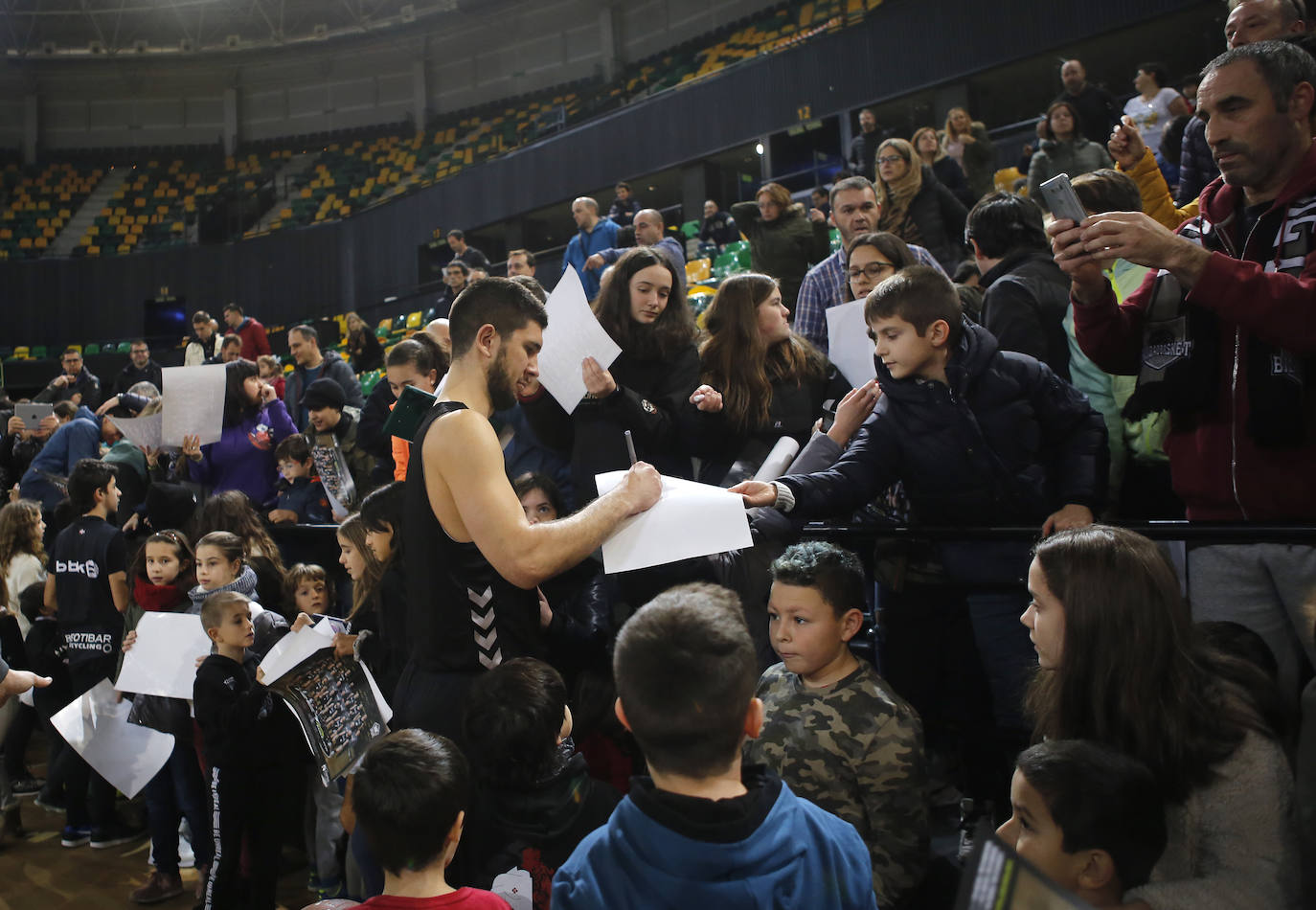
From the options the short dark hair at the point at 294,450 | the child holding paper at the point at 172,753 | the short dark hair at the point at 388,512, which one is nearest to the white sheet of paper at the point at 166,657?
the child holding paper at the point at 172,753

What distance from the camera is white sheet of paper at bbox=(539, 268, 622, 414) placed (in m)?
2.73

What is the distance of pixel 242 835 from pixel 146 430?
2.49m

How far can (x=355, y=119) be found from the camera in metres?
21.9

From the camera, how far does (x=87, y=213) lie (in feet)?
68.9

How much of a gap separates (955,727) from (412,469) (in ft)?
4.89

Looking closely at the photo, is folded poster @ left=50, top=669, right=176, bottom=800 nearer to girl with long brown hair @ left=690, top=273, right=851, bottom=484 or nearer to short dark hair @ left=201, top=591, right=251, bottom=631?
short dark hair @ left=201, top=591, right=251, bottom=631

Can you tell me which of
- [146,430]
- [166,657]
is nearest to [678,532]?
[166,657]

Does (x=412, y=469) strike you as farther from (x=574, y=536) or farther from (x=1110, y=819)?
(x=1110, y=819)

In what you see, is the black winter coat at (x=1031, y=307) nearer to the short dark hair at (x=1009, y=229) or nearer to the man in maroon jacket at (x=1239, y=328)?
the short dark hair at (x=1009, y=229)

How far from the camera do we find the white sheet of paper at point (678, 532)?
6.82 ft

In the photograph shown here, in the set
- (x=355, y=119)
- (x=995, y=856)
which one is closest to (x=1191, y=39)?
(x=995, y=856)

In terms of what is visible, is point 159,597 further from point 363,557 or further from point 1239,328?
point 1239,328

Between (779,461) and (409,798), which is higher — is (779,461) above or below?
above

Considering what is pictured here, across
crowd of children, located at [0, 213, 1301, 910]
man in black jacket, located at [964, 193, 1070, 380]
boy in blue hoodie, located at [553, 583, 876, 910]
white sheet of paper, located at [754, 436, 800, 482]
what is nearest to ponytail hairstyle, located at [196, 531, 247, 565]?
crowd of children, located at [0, 213, 1301, 910]
